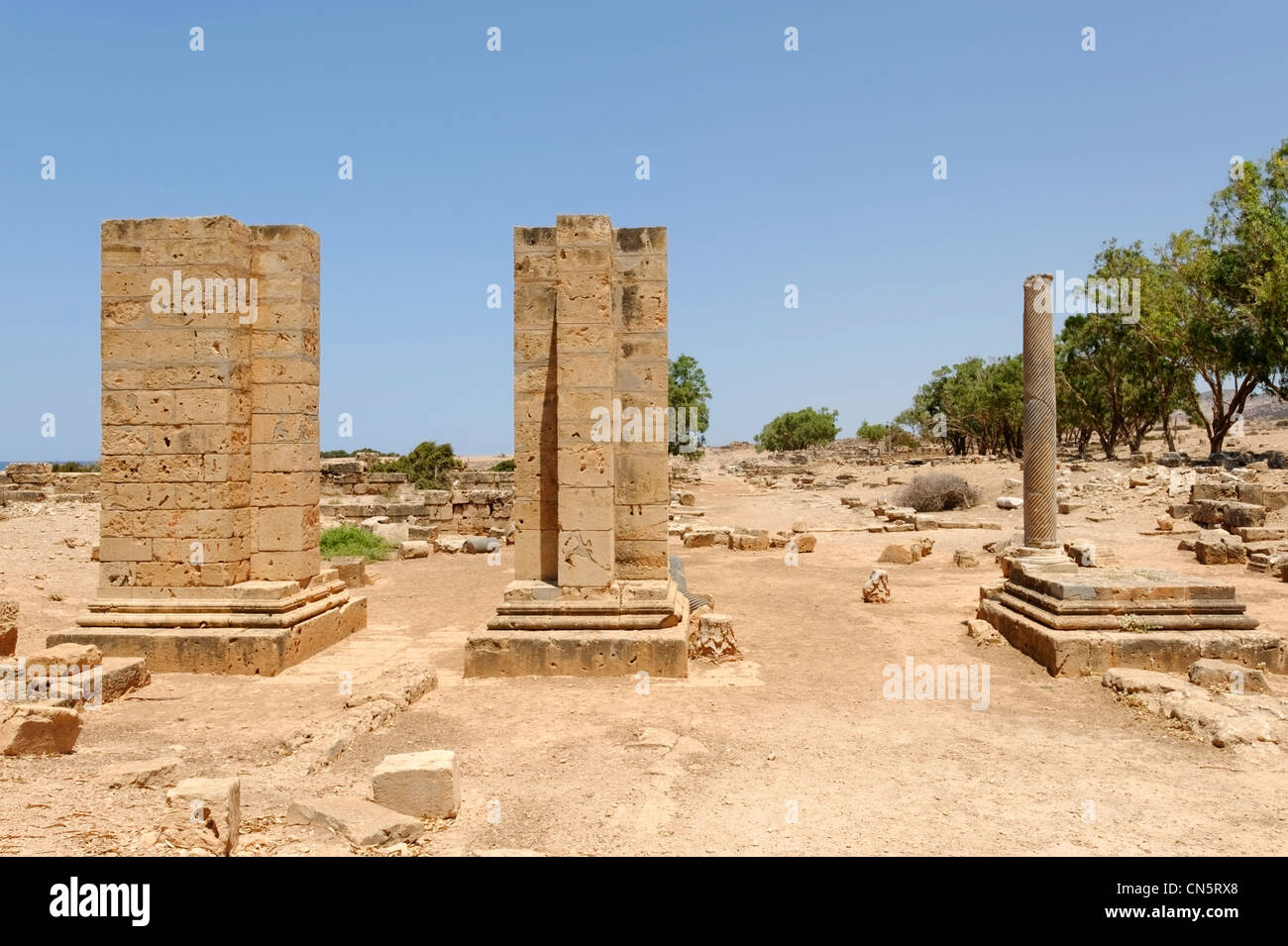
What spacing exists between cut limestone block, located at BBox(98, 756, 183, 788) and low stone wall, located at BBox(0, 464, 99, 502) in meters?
25.0

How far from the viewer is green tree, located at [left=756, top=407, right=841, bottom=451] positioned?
276 feet

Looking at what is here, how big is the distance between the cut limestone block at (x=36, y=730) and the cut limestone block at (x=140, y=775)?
0.72 m

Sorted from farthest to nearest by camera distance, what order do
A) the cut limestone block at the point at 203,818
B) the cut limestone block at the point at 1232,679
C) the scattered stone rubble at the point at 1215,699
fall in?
the cut limestone block at the point at 1232,679 → the scattered stone rubble at the point at 1215,699 → the cut limestone block at the point at 203,818

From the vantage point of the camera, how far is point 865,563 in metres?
15.5

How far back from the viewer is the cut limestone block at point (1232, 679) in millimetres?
6930

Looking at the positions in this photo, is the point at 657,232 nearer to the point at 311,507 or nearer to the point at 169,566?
the point at 311,507

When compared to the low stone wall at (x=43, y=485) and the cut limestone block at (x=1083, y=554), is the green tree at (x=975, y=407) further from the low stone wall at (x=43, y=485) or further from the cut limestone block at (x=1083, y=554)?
the low stone wall at (x=43, y=485)

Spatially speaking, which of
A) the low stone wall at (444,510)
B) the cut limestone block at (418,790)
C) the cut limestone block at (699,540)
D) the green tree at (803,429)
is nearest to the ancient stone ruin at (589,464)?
the cut limestone block at (418,790)

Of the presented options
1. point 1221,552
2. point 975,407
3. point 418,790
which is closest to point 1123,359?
point 975,407

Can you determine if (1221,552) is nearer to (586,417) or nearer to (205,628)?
(586,417)

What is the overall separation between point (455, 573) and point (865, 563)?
25.3 ft

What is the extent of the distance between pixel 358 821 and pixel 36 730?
8.90ft

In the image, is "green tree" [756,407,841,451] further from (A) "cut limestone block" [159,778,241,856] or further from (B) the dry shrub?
(A) "cut limestone block" [159,778,241,856]

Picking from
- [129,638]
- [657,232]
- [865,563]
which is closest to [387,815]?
[129,638]
